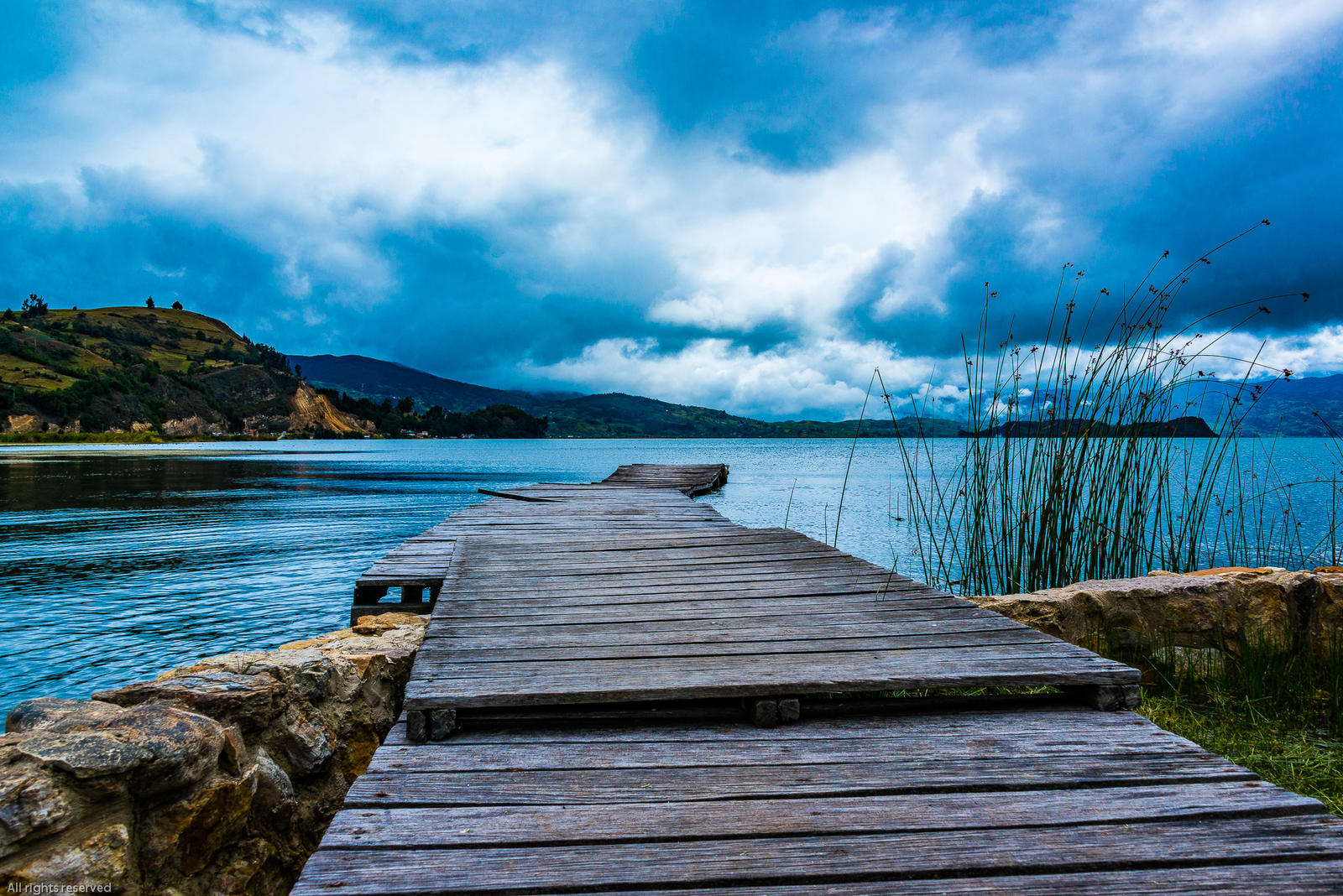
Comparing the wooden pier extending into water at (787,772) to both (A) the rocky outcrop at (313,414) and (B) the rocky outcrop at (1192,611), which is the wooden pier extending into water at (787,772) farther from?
(A) the rocky outcrop at (313,414)

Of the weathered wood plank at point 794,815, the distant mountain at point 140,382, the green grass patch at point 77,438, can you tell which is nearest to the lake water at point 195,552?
the weathered wood plank at point 794,815

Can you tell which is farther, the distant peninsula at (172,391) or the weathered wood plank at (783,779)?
the distant peninsula at (172,391)

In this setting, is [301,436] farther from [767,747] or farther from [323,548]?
[767,747]

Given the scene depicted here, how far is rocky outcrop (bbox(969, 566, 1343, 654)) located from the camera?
3600mm

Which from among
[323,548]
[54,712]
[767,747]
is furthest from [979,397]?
[323,548]

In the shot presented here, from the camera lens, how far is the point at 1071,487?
16.4ft

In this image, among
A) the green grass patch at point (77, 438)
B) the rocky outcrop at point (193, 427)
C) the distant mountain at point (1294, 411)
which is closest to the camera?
the distant mountain at point (1294, 411)

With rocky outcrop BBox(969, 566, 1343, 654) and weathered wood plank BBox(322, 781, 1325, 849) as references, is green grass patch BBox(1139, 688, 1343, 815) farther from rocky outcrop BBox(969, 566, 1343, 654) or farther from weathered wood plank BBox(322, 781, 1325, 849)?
weathered wood plank BBox(322, 781, 1325, 849)

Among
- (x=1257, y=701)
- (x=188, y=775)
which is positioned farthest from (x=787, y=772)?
(x=1257, y=701)

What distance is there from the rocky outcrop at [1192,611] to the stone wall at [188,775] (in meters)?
3.43

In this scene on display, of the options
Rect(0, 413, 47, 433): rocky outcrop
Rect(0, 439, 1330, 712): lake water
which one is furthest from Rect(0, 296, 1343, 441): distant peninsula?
Rect(0, 439, 1330, 712): lake water

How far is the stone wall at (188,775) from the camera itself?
156cm

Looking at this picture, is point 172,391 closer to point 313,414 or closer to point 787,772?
point 313,414

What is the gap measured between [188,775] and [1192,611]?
457 cm
